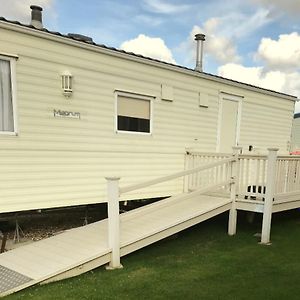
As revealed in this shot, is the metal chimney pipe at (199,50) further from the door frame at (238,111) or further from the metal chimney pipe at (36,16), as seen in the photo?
the metal chimney pipe at (36,16)

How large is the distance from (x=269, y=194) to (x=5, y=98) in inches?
189

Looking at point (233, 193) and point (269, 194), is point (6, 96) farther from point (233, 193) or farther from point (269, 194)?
point (269, 194)

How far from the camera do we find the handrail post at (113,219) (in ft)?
13.9

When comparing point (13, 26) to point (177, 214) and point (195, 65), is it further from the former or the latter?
point (195, 65)

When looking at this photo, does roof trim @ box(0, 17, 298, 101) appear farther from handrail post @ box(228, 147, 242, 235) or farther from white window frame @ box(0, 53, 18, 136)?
handrail post @ box(228, 147, 242, 235)

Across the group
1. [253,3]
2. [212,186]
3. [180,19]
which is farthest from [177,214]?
[180,19]

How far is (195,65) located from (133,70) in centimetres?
301

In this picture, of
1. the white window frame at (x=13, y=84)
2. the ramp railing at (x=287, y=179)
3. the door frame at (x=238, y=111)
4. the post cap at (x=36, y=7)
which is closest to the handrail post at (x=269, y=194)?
the ramp railing at (x=287, y=179)

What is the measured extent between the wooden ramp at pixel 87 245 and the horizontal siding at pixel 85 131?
2.61 ft

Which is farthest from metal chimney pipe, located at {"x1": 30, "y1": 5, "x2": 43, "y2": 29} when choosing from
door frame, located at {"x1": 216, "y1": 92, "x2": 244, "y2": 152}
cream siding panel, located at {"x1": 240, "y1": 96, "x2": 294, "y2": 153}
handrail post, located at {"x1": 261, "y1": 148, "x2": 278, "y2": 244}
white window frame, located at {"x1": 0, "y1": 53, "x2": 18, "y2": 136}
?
cream siding panel, located at {"x1": 240, "y1": 96, "x2": 294, "y2": 153}

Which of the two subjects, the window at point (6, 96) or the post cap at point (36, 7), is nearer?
the window at point (6, 96)

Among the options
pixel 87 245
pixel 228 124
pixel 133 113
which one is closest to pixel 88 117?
pixel 133 113

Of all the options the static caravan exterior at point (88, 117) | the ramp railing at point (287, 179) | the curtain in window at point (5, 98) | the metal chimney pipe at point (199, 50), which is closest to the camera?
the curtain in window at point (5, 98)

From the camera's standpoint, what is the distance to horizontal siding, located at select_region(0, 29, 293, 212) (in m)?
4.94
